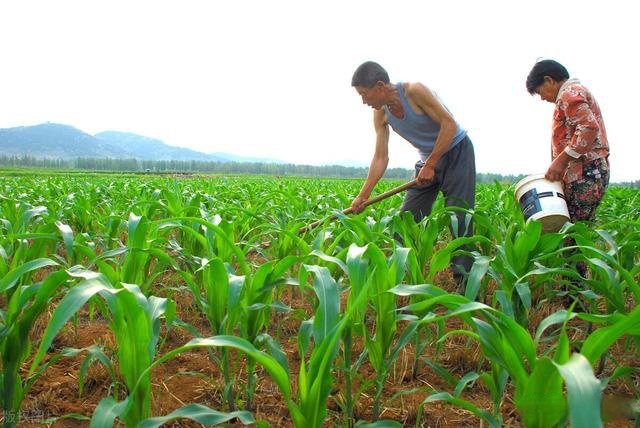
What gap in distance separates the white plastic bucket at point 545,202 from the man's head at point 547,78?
620mm

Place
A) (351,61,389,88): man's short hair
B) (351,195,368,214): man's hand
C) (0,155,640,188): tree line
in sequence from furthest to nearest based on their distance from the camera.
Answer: (0,155,640,188): tree line, (351,195,368,214): man's hand, (351,61,389,88): man's short hair

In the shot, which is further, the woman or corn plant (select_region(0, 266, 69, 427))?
the woman

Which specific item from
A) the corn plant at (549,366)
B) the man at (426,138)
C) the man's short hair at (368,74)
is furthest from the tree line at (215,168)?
the corn plant at (549,366)

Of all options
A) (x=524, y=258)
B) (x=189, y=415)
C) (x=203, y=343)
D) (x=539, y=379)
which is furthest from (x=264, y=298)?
(x=524, y=258)

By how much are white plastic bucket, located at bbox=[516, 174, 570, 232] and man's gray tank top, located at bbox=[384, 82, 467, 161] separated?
710 millimetres

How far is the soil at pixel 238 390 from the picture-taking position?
155cm

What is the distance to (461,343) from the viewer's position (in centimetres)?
224

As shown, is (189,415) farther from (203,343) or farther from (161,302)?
(161,302)

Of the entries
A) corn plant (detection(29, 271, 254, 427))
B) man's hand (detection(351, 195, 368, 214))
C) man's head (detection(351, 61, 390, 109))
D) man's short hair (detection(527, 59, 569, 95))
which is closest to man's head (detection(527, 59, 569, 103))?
man's short hair (detection(527, 59, 569, 95))

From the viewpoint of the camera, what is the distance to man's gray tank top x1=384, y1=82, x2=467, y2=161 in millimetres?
3404

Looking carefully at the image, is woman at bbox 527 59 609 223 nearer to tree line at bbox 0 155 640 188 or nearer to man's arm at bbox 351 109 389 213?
man's arm at bbox 351 109 389 213

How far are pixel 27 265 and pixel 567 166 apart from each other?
3.21 m

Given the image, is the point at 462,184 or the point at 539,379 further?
the point at 462,184

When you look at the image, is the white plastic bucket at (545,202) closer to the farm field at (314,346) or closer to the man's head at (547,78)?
the farm field at (314,346)
